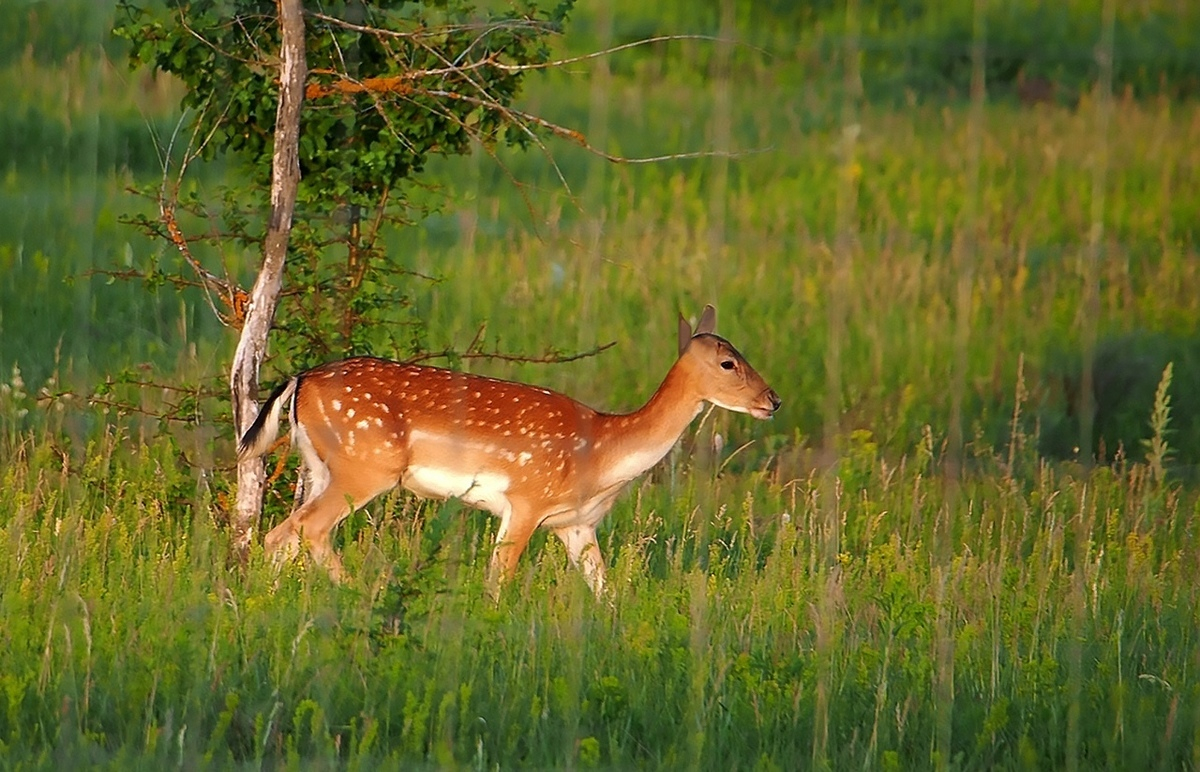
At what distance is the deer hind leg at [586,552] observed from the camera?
696cm

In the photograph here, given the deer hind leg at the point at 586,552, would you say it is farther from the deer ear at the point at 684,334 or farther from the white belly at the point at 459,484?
the deer ear at the point at 684,334

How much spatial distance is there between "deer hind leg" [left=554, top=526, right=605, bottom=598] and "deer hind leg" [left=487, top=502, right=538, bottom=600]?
0.19m

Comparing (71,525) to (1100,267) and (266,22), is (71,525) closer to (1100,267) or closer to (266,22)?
(266,22)

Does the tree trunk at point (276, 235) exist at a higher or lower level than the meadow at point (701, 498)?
higher

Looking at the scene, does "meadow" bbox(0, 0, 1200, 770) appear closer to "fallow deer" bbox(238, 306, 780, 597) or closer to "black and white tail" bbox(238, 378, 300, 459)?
"fallow deer" bbox(238, 306, 780, 597)

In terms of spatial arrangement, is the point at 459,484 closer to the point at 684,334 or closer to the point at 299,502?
the point at 299,502

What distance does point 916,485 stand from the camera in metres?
8.35

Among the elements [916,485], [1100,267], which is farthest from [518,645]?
[1100,267]

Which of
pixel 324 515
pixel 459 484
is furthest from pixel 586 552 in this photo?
pixel 324 515

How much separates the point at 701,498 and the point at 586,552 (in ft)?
4.70

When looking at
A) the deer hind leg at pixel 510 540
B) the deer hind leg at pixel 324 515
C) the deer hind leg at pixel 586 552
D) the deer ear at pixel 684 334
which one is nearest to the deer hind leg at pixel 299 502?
the deer hind leg at pixel 324 515

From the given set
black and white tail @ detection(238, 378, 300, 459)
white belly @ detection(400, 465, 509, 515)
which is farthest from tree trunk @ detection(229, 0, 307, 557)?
white belly @ detection(400, 465, 509, 515)

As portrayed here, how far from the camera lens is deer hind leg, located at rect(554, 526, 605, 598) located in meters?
6.96

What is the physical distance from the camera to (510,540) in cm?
744
